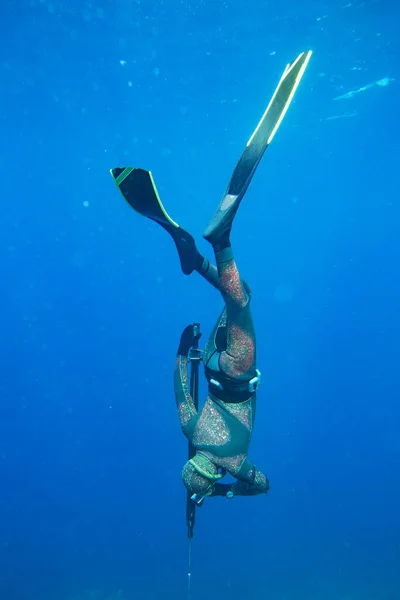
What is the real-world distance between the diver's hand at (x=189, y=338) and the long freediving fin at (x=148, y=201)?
97 cm

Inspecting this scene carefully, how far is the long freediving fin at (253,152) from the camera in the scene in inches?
142

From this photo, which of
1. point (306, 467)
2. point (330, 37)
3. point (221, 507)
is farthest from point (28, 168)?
point (306, 467)

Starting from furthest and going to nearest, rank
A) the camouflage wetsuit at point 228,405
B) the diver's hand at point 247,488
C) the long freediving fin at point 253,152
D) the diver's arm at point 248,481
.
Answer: the diver's hand at point 247,488, the diver's arm at point 248,481, the camouflage wetsuit at point 228,405, the long freediving fin at point 253,152

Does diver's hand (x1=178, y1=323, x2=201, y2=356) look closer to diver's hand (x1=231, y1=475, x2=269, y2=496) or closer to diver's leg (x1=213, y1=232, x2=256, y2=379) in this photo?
diver's leg (x1=213, y1=232, x2=256, y2=379)

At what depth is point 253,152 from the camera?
3.61 m

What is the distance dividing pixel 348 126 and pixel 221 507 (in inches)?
628

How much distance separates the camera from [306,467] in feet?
55.0

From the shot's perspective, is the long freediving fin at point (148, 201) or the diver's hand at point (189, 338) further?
the diver's hand at point (189, 338)

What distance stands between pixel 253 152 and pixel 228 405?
279cm

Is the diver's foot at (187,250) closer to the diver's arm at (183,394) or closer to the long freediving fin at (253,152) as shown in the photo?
the long freediving fin at (253,152)

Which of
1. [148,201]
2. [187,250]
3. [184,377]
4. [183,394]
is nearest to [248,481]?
[183,394]

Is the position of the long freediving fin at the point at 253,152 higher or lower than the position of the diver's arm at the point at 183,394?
higher

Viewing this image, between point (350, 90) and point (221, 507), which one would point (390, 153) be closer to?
point (350, 90)

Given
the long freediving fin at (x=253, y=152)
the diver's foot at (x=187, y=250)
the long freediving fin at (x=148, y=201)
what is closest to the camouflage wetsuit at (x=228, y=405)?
the diver's foot at (x=187, y=250)
